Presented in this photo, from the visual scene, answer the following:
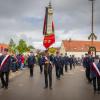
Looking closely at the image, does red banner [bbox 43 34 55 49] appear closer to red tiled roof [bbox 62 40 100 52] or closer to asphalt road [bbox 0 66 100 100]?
asphalt road [bbox 0 66 100 100]

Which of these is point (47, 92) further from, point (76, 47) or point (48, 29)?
point (76, 47)

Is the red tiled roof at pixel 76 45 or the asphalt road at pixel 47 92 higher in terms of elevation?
the red tiled roof at pixel 76 45

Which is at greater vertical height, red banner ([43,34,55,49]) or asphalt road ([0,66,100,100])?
red banner ([43,34,55,49])

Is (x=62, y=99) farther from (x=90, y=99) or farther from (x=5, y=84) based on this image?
(x=5, y=84)

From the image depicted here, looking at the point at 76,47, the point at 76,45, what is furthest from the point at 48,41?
the point at 76,45

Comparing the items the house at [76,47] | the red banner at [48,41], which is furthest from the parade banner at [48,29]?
the house at [76,47]

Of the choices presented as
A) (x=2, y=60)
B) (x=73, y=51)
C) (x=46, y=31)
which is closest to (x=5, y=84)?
(x=2, y=60)

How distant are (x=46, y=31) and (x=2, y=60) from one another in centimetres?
663

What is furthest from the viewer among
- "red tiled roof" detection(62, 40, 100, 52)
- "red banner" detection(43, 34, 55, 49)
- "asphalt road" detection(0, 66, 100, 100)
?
"red tiled roof" detection(62, 40, 100, 52)

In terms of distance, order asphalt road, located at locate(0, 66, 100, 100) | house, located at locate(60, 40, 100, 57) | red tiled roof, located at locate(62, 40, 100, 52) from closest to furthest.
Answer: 1. asphalt road, located at locate(0, 66, 100, 100)
2. house, located at locate(60, 40, 100, 57)
3. red tiled roof, located at locate(62, 40, 100, 52)

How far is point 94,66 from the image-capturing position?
16.9m

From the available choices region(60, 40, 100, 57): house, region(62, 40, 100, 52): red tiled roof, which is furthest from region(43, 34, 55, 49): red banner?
region(62, 40, 100, 52): red tiled roof

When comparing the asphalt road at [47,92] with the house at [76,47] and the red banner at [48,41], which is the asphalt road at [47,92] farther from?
the house at [76,47]

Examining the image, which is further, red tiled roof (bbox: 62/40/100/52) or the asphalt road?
red tiled roof (bbox: 62/40/100/52)
